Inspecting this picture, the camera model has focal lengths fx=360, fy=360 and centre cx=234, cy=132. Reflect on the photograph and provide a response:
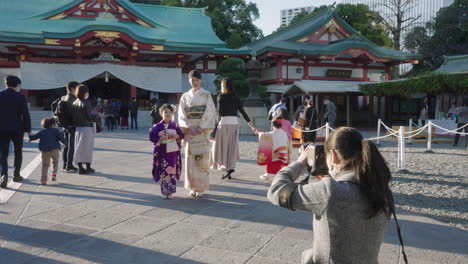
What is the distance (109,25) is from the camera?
1789 centimetres

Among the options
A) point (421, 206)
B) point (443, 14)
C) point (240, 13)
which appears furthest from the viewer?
point (240, 13)

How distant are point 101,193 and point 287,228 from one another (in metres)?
2.63

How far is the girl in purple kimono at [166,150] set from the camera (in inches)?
175

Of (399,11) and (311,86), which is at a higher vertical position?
(399,11)

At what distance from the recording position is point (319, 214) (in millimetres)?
1538

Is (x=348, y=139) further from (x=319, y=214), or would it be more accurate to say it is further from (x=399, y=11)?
(x=399, y=11)

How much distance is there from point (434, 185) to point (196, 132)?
13.0 feet

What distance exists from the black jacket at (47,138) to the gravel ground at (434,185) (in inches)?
165

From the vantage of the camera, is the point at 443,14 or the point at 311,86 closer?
the point at 311,86

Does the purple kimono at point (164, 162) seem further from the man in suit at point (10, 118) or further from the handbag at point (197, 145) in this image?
the man in suit at point (10, 118)

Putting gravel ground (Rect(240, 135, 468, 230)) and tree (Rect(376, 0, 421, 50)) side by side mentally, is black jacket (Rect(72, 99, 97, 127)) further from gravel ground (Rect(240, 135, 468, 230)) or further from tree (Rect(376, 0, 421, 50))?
tree (Rect(376, 0, 421, 50))

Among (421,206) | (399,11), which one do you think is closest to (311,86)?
(421,206)

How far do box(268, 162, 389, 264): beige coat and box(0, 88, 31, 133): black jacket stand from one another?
15.3 ft

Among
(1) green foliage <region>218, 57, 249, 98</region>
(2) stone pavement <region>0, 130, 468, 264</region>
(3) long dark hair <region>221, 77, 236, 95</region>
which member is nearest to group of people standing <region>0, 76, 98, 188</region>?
(2) stone pavement <region>0, 130, 468, 264</region>
